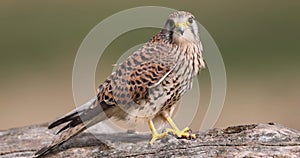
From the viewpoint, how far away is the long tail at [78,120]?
8.19m

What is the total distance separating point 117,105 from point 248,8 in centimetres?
1800

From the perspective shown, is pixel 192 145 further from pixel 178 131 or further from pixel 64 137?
pixel 64 137

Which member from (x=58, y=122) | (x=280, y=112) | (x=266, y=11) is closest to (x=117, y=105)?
(x=58, y=122)

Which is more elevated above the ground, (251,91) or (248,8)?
(248,8)

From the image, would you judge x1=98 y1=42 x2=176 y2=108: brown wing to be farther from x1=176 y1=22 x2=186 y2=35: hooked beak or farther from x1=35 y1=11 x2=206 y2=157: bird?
x1=176 y1=22 x2=186 y2=35: hooked beak

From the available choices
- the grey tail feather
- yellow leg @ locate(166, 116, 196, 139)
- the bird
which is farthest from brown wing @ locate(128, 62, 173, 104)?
the grey tail feather

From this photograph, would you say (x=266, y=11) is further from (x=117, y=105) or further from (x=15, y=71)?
(x=117, y=105)

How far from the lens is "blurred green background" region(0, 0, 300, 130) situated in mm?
16531

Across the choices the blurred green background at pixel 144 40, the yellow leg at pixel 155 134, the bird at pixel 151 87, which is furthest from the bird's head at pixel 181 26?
the blurred green background at pixel 144 40

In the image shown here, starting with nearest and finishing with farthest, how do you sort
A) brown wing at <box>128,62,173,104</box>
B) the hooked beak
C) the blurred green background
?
brown wing at <box>128,62,173,104</box> → the hooked beak → the blurred green background

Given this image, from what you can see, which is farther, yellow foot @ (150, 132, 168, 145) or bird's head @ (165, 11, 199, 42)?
bird's head @ (165, 11, 199, 42)

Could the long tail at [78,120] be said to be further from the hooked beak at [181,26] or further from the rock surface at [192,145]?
the hooked beak at [181,26]

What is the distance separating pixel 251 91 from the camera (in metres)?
A: 17.5

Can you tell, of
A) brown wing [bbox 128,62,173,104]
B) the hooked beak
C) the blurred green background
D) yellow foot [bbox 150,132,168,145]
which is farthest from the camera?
the blurred green background
